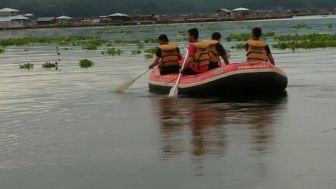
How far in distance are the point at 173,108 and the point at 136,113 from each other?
119cm

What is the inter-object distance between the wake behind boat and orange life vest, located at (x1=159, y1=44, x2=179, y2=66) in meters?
1.39

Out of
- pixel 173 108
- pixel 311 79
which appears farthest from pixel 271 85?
pixel 311 79

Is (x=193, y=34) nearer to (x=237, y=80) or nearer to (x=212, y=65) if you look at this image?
(x=212, y=65)

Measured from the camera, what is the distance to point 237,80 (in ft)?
68.4

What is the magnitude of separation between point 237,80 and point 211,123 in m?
4.71

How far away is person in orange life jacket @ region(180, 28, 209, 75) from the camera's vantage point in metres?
21.8

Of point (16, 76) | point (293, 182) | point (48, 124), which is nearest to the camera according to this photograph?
point (293, 182)

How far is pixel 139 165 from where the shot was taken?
39.4 ft

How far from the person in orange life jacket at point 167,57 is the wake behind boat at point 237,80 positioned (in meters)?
1.41

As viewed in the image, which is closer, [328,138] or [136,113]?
[328,138]

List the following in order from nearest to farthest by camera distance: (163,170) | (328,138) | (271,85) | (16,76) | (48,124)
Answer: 1. (163,170)
2. (328,138)
3. (48,124)
4. (271,85)
5. (16,76)

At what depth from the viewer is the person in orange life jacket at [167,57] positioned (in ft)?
77.8

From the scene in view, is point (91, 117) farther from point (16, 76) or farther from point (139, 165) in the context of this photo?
point (16, 76)

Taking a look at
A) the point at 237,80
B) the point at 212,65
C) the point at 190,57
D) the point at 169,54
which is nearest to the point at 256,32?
the point at 237,80
